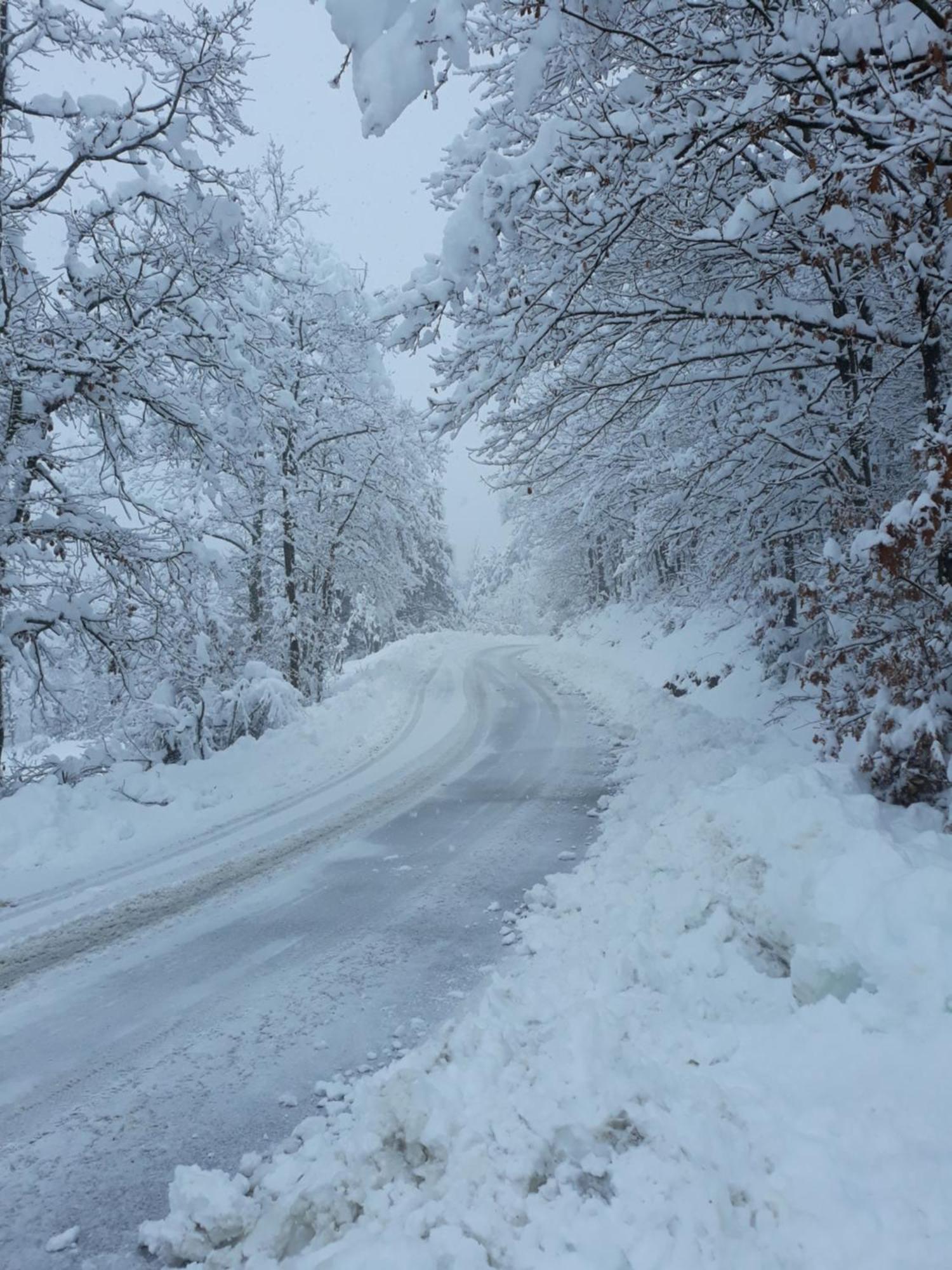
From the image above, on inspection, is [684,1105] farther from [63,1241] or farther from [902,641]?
[902,641]

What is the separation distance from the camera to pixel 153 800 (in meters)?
8.16

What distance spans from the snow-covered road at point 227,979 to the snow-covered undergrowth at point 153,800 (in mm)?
449

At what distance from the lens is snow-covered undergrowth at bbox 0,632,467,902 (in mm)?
6500

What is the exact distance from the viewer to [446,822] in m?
7.32

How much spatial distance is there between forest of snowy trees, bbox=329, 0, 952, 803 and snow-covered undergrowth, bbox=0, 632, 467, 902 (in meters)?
4.98

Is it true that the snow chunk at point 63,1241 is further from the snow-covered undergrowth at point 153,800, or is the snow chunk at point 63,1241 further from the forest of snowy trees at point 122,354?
the forest of snowy trees at point 122,354

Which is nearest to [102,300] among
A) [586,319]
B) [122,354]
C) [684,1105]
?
[122,354]

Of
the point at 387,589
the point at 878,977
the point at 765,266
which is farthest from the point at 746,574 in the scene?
the point at 387,589

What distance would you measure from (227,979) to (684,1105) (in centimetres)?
279

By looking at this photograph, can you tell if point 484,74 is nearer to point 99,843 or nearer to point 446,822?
point 446,822

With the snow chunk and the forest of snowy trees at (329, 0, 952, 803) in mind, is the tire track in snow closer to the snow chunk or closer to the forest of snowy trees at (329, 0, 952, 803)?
the snow chunk

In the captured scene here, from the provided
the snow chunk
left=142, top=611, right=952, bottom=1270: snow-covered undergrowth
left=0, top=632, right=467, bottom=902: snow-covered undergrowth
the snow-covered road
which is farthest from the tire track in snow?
left=142, top=611, right=952, bottom=1270: snow-covered undergrowth

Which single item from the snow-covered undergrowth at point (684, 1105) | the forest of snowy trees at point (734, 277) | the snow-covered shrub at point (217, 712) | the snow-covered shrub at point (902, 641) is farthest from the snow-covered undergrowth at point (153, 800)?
the snow-covered shrub at point (902, 641)

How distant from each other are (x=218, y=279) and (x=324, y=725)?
7493 millimetres
